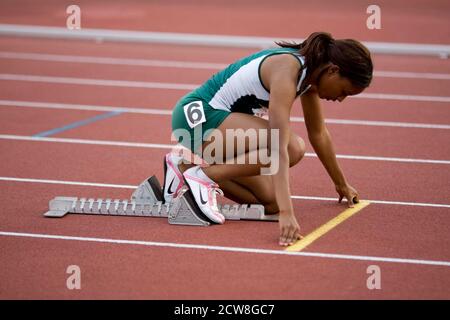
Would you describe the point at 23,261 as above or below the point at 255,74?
below

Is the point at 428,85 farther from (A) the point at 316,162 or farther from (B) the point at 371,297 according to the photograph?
(B) the point at 371,297

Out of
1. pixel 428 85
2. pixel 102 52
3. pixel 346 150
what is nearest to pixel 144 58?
pixel 102 52

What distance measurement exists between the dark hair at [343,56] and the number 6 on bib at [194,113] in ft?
2.80

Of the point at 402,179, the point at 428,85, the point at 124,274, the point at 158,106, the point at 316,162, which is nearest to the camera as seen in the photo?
the point at 124,274

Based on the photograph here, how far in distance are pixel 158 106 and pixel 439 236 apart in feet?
16.7

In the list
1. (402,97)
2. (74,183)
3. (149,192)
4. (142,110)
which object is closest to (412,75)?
(402,97)

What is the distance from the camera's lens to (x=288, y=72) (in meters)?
5.29

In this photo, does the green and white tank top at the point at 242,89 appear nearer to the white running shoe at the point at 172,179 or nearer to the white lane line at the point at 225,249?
the white running shoe at the point at 172,179

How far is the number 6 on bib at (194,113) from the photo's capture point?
5.86 meters

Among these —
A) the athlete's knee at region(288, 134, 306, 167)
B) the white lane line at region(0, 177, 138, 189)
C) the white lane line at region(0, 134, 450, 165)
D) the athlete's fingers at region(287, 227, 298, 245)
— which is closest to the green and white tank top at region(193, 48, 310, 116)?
the athlete's knee at region(288, 134, 306, 167)

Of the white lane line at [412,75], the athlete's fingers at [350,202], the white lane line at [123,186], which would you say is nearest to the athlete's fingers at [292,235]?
the athlete's fingers at [350,202]

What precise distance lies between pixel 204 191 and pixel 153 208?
45 cm

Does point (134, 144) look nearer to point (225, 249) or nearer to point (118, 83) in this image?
point (225, 249)

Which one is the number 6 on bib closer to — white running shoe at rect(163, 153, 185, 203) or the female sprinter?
the female sprinter
